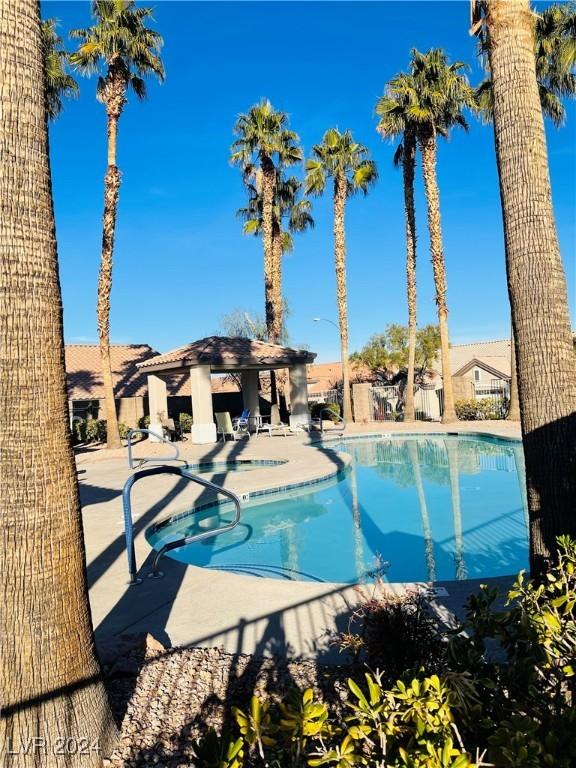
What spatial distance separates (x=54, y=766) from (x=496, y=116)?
5348 millimetres

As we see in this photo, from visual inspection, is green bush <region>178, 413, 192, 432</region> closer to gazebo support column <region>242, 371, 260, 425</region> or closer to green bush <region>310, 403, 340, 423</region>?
gazebo support column <region>242, 371, 260, 425</region>

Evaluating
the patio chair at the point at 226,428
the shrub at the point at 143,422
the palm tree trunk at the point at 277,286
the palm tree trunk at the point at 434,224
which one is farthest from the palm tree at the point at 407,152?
the shrub at the point at 143,422

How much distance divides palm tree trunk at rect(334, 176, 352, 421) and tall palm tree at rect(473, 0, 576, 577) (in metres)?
21.7

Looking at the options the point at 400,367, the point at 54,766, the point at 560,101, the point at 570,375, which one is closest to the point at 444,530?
the point at 570,375

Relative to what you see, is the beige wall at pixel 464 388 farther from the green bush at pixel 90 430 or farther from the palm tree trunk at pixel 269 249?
the green bush at pixel 90 430

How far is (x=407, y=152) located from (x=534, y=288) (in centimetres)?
2287

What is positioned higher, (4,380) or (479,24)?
(479,24)

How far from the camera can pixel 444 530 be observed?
947cm

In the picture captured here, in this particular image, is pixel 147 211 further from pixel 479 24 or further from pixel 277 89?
pixel 479 24

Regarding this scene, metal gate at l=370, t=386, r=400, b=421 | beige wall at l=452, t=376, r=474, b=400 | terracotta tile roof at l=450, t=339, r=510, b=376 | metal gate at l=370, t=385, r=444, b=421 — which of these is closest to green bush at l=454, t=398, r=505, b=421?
beige wall at l=452, t=376, r=474, b=400

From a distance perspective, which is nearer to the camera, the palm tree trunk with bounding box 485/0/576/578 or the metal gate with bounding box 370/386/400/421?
the palm tree trunk with bounding box 485/0/576/578

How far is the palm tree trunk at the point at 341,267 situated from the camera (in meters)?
26.0

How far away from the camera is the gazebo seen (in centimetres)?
2142

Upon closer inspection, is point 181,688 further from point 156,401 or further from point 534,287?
point 156,401
